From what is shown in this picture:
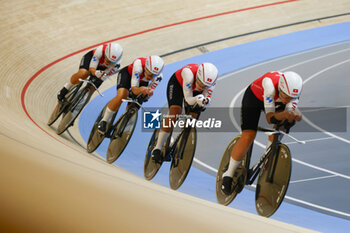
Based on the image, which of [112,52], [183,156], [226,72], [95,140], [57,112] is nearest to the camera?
[183,156]

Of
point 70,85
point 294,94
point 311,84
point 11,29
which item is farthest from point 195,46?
point 294,94

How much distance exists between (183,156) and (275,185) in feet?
3.44

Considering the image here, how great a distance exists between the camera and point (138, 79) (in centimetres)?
502

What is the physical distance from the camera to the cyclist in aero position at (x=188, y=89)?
4.20 meters

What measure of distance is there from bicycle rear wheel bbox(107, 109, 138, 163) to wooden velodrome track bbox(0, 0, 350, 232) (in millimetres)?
371

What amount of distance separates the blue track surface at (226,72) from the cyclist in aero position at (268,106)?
0.69 meters

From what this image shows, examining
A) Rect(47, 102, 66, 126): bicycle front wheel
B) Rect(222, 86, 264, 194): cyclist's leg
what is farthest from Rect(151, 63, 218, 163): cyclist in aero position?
Rect(47, 102, 66, 126): bicycle front wheel

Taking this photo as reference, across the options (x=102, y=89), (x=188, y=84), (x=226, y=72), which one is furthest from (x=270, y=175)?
(x=226, y=72)

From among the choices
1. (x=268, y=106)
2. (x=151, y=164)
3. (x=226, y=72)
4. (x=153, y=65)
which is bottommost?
(x=151, y=164)

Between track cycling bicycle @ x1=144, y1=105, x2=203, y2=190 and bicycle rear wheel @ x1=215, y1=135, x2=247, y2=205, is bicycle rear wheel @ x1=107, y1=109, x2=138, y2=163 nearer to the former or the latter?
track cycling bicycle @ x1=144, y1=105, x2=203, y2=190

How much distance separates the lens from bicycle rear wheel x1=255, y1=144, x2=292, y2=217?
Result: 3682 millimetres

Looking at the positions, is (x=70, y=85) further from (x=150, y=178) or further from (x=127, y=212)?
(x=127, y=212)

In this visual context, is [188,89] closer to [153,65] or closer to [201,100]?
[201,100]

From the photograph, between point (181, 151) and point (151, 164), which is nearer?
point (181, 151)
